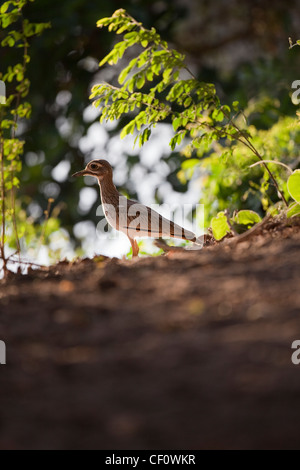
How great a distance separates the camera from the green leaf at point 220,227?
4.93 meters

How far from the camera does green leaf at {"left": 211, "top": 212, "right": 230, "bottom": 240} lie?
4934 mm

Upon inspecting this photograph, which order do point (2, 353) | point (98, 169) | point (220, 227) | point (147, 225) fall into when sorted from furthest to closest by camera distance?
point (98, 169) < point (147, 225) < point (220, 227) < point (2, 353)

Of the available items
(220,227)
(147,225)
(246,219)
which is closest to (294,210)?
(220,227)

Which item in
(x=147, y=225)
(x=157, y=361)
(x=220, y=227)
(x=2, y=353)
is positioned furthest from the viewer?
(x=147, y=225)

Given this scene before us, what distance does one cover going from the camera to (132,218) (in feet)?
17.3

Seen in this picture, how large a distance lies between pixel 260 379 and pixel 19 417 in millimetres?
765

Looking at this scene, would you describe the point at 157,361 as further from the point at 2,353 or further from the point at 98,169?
the point at 98,169

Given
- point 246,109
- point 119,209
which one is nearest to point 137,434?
point 119,209

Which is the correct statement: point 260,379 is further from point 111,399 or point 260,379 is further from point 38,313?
point 38,313

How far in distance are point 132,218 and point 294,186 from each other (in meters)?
1.40

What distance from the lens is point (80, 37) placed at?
11.9 metres

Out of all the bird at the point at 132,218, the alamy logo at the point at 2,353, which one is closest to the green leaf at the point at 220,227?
the bird at the point at 132,218

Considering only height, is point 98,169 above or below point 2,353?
above

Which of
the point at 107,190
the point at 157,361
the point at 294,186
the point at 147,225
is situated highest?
the point at 107,190
